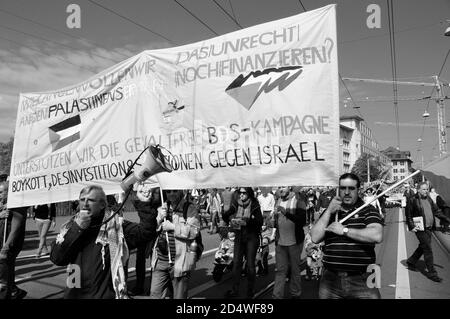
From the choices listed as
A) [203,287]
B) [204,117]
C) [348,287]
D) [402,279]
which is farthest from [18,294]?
[402,279]

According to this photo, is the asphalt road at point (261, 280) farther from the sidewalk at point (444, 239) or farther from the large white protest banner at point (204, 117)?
the large white protest banner at point (204, 117)

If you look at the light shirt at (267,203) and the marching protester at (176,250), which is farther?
the light shirt at (267,203)

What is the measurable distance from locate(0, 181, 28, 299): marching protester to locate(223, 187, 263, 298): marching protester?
3025 mm

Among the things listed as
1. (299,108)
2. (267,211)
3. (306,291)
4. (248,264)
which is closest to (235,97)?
(299,108)

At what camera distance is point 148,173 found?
9.91 feet

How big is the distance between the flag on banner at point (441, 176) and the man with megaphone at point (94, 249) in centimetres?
240

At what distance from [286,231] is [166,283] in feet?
6.87

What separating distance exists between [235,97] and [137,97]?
4.15 ft

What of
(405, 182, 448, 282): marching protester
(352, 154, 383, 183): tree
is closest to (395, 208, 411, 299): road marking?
(405, 182, 448, 282): marching protester

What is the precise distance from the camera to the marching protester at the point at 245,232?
5742mm

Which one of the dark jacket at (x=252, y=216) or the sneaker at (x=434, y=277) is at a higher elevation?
the dark jacket at (x=252, y=216)

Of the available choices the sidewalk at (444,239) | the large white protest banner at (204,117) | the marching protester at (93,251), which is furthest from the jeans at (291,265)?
the sidewalk at (444,239)

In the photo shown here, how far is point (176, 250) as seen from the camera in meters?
4.40

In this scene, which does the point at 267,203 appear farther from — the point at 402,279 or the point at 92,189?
the point at 92,189
